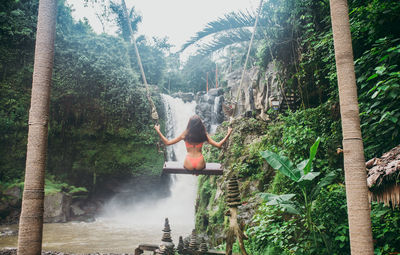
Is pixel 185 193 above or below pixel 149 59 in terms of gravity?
below

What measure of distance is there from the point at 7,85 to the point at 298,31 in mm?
13101

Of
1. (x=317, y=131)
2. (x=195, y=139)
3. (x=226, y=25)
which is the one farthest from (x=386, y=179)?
(x=226, y=25)

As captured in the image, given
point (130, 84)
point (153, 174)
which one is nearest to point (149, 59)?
A: point (130, 84)

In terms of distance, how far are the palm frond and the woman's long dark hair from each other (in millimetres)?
2585

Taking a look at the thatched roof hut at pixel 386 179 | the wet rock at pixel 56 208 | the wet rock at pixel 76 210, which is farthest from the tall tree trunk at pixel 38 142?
the wet rock at pixel 76 210

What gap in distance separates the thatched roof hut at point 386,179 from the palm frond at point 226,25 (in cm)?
410

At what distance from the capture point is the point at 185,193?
15.2m

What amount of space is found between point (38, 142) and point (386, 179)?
11.1 ft

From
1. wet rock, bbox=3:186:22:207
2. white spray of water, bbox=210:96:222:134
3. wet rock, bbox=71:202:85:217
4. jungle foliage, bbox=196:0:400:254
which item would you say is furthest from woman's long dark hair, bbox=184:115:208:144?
white spray of water, bbox=210:96:222:134

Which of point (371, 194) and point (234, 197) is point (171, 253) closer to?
point (234, 197)

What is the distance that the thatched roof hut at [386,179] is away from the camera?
8.46 ft

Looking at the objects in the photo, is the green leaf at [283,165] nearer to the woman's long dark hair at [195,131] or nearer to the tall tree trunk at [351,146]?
the woman's long dark hair at [195,131]

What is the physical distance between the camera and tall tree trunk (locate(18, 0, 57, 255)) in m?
2.23

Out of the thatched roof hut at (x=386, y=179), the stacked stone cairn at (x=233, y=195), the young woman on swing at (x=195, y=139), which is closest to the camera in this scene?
the thatched roof hut at (x=386, y=179)
